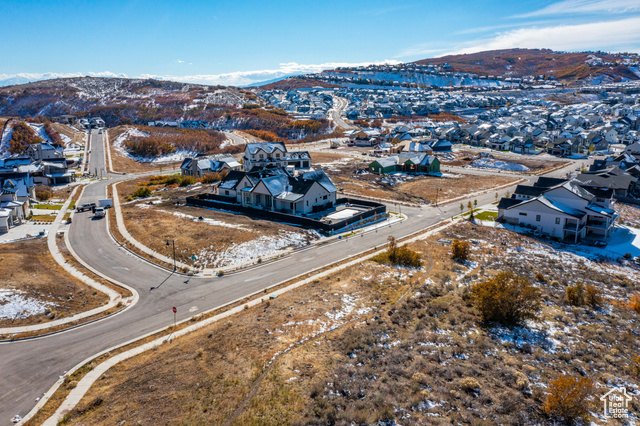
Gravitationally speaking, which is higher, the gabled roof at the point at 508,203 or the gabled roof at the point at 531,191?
the gabled roof at the point at 531,191

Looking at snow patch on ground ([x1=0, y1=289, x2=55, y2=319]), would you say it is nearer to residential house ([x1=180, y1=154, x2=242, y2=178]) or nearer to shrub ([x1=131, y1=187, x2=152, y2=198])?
shrub ([x1=131, y1=187, x2=152, y2=198])

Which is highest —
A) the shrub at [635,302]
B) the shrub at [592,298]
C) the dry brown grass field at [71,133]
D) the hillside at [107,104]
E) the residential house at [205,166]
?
the hillside at [107,104]

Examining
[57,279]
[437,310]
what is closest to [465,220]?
[437,310]

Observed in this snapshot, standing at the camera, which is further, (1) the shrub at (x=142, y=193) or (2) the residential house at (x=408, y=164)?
(2) the residential house at (x=408, y=164)

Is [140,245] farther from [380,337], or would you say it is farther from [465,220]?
[465,220]

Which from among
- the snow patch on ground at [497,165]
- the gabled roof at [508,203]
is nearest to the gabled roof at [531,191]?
the gabled roof at [508,203]

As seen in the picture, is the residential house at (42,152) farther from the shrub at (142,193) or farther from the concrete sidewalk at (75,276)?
the concrete sidewalk at (75,276)

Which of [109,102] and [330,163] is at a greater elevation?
[109,102]
